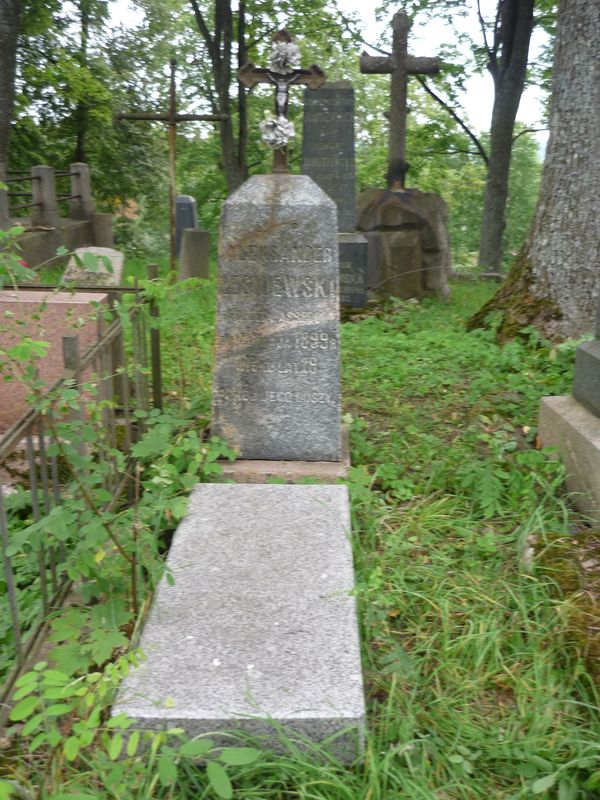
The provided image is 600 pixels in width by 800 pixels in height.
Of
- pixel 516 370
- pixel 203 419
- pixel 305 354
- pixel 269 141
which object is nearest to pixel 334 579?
pixel 305 354

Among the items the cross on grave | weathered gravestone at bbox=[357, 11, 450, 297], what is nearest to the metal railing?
weathered gravestone at bbox=[357, 11, 450, 297]

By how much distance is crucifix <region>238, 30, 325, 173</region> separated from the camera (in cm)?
432

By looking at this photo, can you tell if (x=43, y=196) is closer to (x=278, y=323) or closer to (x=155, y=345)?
(x=155, y=345)

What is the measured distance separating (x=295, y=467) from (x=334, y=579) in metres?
1.40

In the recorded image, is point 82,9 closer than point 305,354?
No

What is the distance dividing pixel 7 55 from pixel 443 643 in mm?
9969

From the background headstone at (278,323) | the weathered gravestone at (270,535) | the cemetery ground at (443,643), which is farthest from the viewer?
the background headstone at (278,323)

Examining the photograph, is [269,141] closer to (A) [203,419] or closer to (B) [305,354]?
(B) [305,354]

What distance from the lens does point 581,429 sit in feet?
12.1

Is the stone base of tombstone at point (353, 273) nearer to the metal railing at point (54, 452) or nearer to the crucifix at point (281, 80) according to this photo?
the crucifix at point (281, 80)

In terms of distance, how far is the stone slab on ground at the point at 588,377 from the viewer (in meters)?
3.77

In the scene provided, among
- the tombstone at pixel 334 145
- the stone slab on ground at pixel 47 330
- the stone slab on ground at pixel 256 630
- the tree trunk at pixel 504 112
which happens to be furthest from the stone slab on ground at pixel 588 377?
the tree trunk at pixel 504 112

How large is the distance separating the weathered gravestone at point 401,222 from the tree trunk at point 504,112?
4.40 metres

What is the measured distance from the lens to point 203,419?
4609 millimetres
